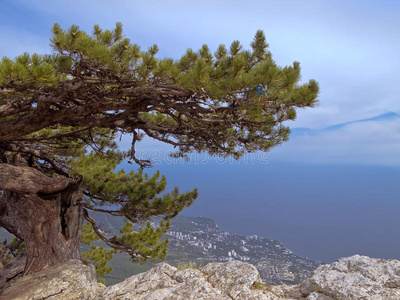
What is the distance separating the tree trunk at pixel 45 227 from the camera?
19.3ft

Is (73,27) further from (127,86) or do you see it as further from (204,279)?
(204,279)

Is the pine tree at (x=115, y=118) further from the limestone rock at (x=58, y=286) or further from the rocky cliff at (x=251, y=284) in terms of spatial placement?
the rocky cliff at (x=251, y=284)

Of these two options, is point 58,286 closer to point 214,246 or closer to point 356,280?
point 356,280

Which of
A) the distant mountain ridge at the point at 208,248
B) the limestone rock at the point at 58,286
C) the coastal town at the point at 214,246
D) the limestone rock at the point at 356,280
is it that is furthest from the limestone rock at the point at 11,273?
the coastal town at the point at 214,246

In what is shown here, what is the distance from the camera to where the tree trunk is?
232 inches

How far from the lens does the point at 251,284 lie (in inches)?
132

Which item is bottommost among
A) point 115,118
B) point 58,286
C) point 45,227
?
point 58,286

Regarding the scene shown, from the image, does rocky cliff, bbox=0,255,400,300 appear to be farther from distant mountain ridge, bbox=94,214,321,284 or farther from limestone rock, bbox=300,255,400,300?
distant mountain ridge, bbox=94,214,321,284

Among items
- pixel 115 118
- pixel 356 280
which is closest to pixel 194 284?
pixel 356 280

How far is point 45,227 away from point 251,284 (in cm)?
493

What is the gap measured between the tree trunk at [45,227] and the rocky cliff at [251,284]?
66.3 inches

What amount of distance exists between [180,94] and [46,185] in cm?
388

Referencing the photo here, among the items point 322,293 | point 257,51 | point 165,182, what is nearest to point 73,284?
point 165,182

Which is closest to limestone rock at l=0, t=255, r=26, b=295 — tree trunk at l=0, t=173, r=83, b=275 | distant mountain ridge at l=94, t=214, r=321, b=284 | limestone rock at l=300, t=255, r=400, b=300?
tree trunk at l=0, t=173, r=83, b=275
